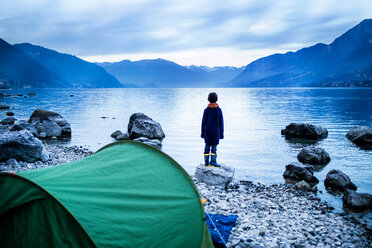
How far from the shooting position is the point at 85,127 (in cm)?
2897

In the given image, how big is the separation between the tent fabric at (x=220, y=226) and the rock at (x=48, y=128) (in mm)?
19636

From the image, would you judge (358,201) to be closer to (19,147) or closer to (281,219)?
(281,219)

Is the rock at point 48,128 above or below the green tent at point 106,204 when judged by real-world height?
below

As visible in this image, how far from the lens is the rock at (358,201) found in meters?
9.01

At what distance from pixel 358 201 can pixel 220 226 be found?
534 centimetres

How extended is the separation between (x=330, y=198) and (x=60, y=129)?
67.9 feet

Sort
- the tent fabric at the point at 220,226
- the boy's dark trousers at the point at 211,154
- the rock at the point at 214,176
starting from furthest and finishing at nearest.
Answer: the boy's dark trousers at the point at 211,154 → the rock at the point at 214,176 → the tent fabric at the point at 220,226

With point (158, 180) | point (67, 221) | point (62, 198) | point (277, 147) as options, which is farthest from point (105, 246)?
point (277, 147)

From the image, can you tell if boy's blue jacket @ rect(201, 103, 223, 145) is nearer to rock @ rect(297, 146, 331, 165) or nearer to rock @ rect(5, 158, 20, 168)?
rock @ rect(297, 146, 331, 165)

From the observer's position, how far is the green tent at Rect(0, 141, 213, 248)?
3.79 metres

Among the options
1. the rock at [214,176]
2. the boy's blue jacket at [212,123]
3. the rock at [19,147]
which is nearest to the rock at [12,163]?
the rock at [19,147]

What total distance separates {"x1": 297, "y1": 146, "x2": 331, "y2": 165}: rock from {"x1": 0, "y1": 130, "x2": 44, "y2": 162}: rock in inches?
525

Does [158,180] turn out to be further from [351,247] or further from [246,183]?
[246,183]

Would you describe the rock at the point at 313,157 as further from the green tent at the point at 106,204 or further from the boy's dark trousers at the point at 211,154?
the green tent at the point at 106,204
